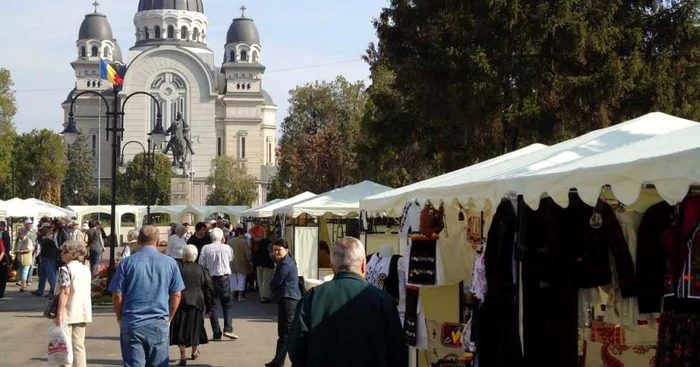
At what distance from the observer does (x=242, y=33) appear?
132m

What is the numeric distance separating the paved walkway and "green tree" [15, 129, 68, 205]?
6113cm

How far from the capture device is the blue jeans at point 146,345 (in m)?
9.09

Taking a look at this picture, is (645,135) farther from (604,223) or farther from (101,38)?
(101,38)

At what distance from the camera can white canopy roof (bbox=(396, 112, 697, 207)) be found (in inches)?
244

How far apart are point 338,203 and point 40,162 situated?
64254mm

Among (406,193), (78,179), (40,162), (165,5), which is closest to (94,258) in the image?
(406,193)

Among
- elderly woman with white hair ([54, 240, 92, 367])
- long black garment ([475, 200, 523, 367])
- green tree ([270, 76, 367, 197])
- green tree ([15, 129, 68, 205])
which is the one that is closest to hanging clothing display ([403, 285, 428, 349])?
long black garment ([475, 200, 523, 367])

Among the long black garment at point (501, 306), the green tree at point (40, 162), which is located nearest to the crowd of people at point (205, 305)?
the long black garment at point (501, 306)

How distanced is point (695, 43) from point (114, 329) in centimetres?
1432

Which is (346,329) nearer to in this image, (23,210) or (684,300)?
(684,300)

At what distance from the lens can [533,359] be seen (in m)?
8.47

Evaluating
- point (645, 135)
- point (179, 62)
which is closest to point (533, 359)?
point (645, 135)

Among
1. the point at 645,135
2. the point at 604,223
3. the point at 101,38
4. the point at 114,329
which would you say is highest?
the point at 101,38

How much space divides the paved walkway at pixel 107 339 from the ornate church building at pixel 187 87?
9438cm
